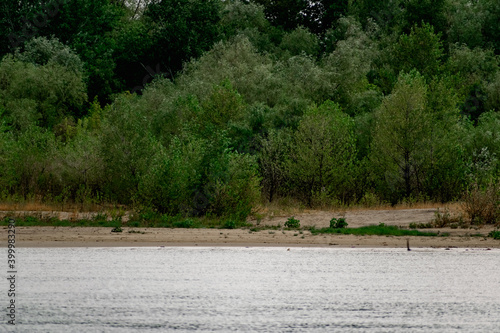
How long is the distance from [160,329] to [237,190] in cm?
2196

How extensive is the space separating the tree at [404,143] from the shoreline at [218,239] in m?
12.5

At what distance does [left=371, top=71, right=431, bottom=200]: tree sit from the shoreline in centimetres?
1248

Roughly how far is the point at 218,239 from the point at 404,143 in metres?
18.0

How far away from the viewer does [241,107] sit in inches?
2153

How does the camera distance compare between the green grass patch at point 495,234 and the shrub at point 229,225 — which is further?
the shrub at point 229,225

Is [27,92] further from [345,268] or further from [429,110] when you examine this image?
[345,268]

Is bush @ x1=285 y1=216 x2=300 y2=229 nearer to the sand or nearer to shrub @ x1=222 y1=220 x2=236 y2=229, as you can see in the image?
the sand

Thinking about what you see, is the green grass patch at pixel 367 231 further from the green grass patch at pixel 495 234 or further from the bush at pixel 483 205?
the green grass patch at pixel 495 234

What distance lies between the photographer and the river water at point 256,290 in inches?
775

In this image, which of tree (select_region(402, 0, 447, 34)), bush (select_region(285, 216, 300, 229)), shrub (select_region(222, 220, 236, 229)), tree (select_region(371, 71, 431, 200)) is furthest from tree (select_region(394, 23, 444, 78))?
shrub (select_region(222, 220, 236, 229))

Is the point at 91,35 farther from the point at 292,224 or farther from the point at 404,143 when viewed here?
the point at 292,224

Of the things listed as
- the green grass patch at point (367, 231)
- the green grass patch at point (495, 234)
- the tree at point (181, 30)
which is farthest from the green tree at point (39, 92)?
the green grass patch at point (495, 234)

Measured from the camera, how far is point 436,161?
158ft

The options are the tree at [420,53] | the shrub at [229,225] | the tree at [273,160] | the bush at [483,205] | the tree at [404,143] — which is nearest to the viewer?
the bush at [483,205]
